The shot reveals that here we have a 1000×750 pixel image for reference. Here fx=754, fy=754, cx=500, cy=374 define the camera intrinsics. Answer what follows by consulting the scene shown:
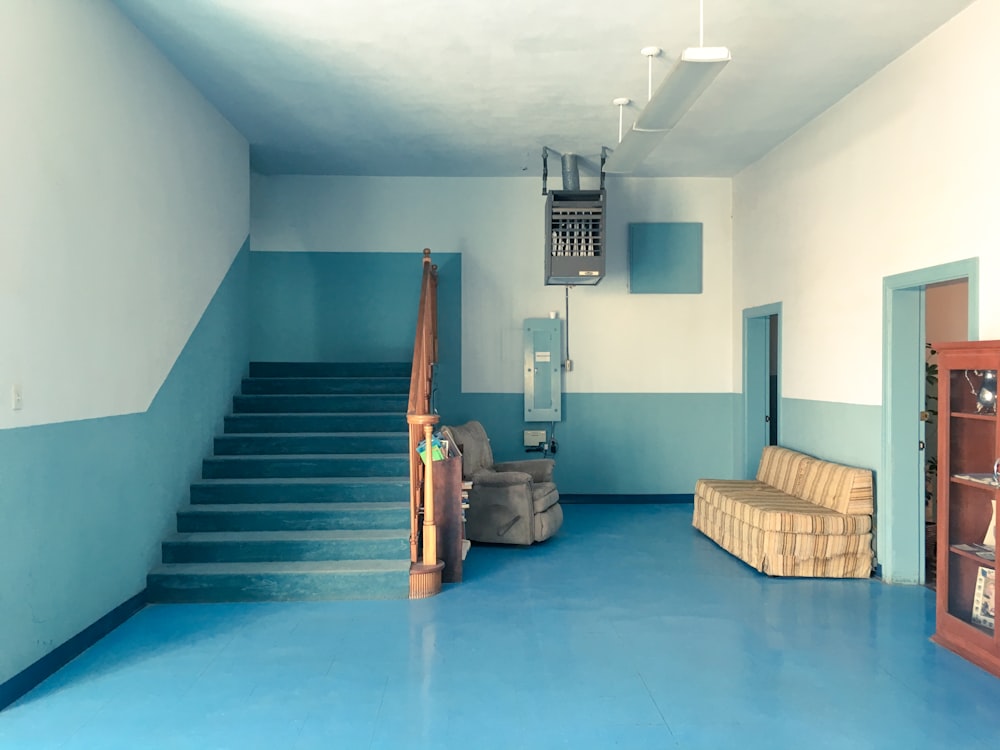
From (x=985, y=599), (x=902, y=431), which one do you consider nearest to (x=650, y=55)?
(x=902, y=431)

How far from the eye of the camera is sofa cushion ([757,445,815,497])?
6139 mm

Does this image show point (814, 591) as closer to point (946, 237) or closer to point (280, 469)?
point (946, 237)

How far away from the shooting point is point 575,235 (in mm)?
7207

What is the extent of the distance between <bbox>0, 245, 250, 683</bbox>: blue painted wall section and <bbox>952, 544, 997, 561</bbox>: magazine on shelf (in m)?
4.66

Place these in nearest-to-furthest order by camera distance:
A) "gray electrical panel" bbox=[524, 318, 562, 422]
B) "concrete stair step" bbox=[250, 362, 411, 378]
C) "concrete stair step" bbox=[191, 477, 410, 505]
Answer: "concrete stair step" bbox=[191, 477, 410, 505]
"concrete stair step" bbox=[250, 362, 411, 378]
"gray electrical panel" bbox=[524, 318, 562, 422]

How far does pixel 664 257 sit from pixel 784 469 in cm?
280

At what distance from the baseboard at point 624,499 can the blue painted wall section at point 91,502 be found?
12.8 ft

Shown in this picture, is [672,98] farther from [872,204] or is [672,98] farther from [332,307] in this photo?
[332,307]

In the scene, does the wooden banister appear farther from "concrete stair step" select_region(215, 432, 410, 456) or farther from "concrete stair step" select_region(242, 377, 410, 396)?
"concrete stair step" select_region(242, 377, 410, 396)

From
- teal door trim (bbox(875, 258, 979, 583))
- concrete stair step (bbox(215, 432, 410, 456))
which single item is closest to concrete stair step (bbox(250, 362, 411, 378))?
concrete stair step (bbox(215, 432, 410, 456))

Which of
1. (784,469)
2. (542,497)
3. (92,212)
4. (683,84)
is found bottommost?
(542,497)

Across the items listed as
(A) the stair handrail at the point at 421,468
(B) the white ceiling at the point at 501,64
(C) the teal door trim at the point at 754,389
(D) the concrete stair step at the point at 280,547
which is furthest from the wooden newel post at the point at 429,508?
(C) the teal door trim at the point at 754,389

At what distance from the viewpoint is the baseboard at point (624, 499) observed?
27.1 feet

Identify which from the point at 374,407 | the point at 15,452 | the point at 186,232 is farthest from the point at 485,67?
the point at 15,452
